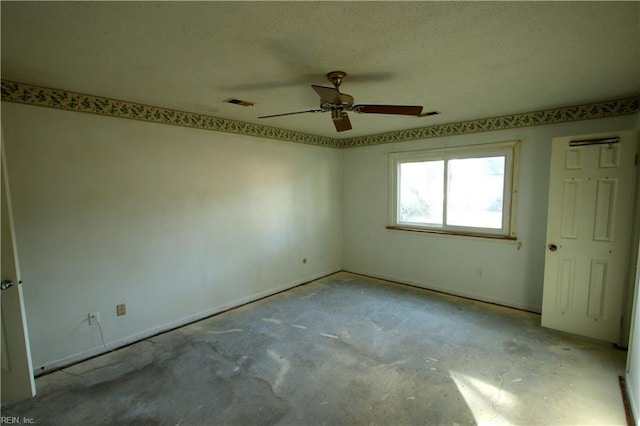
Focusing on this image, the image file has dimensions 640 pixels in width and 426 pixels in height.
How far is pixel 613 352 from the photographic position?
2723 millimetres

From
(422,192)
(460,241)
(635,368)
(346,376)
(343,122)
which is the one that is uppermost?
(343,122)

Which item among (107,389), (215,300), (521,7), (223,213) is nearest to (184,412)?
(107,389)

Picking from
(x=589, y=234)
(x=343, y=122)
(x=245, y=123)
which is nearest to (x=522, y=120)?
(x=589, y=234)

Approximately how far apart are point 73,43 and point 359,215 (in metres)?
4.20

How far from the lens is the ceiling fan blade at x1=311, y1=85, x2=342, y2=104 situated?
6.68 ft

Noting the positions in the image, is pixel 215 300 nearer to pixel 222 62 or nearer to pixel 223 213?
pixel 223 213

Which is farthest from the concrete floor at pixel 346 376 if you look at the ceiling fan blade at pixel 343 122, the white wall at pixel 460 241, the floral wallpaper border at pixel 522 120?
the floral wallpaper border at pixel 522 120

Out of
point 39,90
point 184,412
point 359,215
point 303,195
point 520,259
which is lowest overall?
point 184,412

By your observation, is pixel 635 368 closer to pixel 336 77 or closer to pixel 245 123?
pixel 336 77

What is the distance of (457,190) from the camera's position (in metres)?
4.18

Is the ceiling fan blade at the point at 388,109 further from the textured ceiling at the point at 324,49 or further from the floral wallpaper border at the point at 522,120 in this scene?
the floral wallpaper border at the point at 522,120

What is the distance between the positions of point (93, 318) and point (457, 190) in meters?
4.42

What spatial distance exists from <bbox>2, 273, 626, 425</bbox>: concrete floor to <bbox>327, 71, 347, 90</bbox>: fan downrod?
231cm

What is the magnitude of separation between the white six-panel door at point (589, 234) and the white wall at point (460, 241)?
0.44 meters
